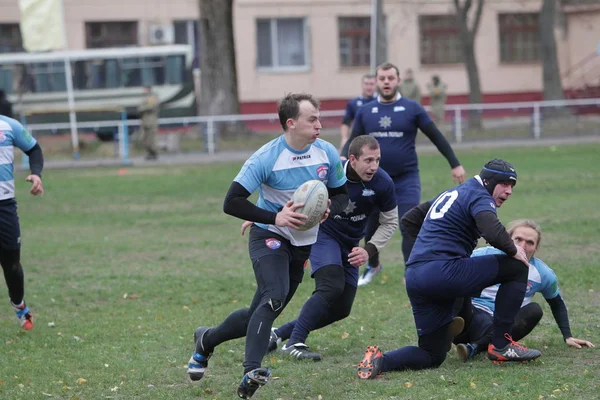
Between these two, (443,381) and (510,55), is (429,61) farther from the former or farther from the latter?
(443,381)

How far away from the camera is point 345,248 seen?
314 inches

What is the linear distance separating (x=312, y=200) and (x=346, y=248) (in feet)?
5.34

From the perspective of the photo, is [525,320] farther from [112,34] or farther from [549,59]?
[112,34]

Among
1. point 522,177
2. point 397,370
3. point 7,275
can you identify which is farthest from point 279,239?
point 522,177

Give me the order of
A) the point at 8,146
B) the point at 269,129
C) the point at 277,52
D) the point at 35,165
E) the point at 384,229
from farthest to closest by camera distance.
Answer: the point at 277,52, the point at 269,129, the point at 35,165, the point at 8,146, the point at 384,229

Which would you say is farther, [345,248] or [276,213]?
[345,248]

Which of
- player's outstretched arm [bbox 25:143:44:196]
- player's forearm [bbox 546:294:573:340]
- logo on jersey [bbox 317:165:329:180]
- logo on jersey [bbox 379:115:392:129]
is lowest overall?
player's forearm [bbox 546:294:573:340]

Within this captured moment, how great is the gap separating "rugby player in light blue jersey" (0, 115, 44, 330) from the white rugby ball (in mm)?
→ 3419

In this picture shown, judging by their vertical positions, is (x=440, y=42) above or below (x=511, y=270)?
above

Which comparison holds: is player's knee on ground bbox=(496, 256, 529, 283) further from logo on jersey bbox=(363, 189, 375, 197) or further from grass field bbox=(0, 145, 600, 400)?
logo on jersey bbox=(363, 189, 375, 197)

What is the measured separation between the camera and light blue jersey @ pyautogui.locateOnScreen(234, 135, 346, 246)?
21.6 ft

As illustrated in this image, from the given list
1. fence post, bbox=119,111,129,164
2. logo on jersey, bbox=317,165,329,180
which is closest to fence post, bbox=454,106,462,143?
fence post, bbox=119,111,129,164

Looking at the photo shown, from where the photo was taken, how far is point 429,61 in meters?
44.5

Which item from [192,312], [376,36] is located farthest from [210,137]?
[192,312]
